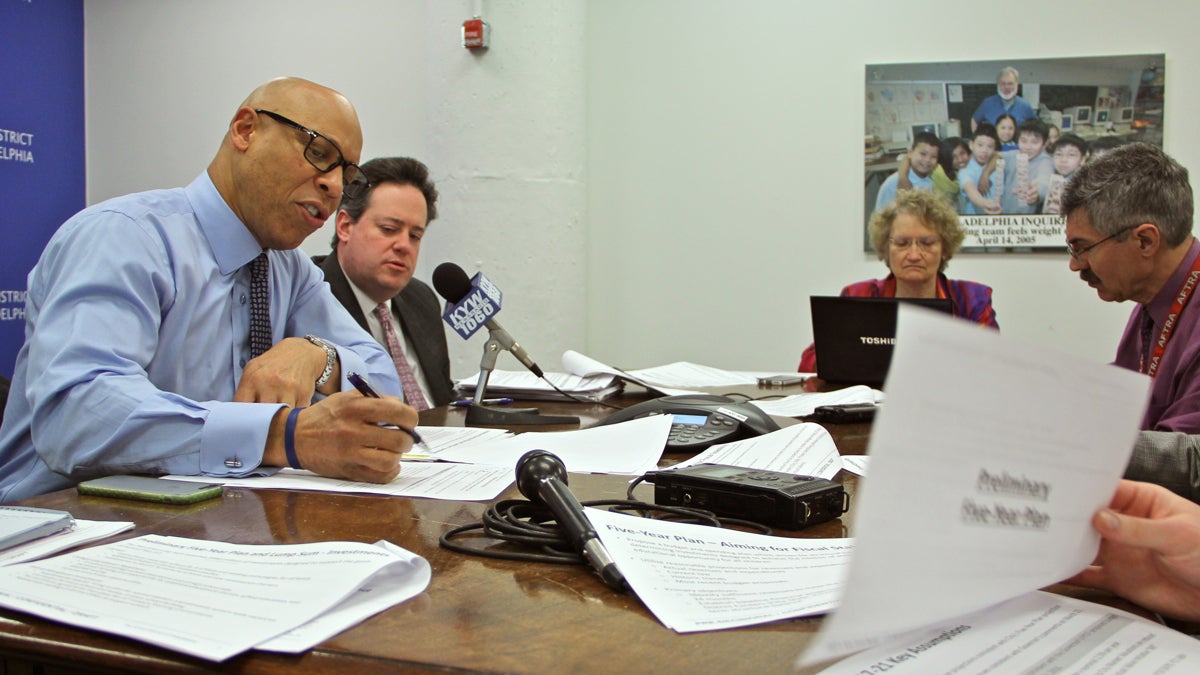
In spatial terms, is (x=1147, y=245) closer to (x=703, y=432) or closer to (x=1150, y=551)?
(x=703, y=432)

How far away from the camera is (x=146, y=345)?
1.40 metres

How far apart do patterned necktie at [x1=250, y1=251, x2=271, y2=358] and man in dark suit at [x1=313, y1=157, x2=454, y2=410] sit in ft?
2.80

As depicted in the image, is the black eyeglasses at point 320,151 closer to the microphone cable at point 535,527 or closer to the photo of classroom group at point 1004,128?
the microphone cable at point 535,527

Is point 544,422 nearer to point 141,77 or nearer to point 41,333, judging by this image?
point 41,333

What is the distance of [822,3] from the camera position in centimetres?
414

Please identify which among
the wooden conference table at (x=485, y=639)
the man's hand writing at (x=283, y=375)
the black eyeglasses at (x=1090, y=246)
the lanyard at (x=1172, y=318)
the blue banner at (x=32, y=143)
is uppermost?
the blue banner at (x=32, y=143)

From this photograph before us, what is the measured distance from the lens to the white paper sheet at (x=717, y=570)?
0.68 metres

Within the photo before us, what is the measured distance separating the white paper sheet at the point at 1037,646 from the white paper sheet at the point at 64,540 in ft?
2.24

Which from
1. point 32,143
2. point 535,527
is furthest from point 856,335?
point 32,143

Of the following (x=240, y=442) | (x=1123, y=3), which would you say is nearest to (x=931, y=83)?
(x=1123, y=3)

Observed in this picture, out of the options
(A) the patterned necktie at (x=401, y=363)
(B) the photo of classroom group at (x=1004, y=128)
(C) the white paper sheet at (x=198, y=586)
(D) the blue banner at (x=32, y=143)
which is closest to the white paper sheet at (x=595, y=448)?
(C) the white paper sheet at (x=198, y=586)

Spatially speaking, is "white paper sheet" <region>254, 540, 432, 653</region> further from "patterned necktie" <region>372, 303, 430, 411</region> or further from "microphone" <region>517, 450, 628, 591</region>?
"patterned necktie" <region>372, 303, 430, 411</region>

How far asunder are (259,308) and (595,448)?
0.69 m

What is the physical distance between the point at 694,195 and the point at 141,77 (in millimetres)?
3001
